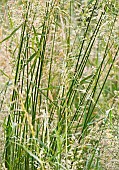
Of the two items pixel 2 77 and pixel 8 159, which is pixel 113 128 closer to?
pixel 8 159

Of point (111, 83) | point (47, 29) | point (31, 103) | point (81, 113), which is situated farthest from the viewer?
point (111, 83)

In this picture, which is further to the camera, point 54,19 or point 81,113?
point 81,113

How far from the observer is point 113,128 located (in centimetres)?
225

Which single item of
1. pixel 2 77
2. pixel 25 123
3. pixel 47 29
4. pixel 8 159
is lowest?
pixel 8 159

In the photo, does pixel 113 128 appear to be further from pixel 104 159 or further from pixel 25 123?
pixel 25 123

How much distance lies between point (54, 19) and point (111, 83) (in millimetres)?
1462

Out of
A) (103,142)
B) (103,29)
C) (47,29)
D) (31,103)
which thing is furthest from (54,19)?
(103,142)

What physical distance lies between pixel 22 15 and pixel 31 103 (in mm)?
397

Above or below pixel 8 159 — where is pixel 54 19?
above

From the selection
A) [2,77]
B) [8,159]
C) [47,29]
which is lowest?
[8,159]

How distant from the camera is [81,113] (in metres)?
2.52

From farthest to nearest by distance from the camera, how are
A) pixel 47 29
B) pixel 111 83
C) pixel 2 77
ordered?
pixel 111 83
pixel 2 77
pixel 47 29

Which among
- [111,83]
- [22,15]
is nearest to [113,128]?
[22,15]

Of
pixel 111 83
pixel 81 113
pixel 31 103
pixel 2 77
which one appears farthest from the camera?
pixel 111 83
